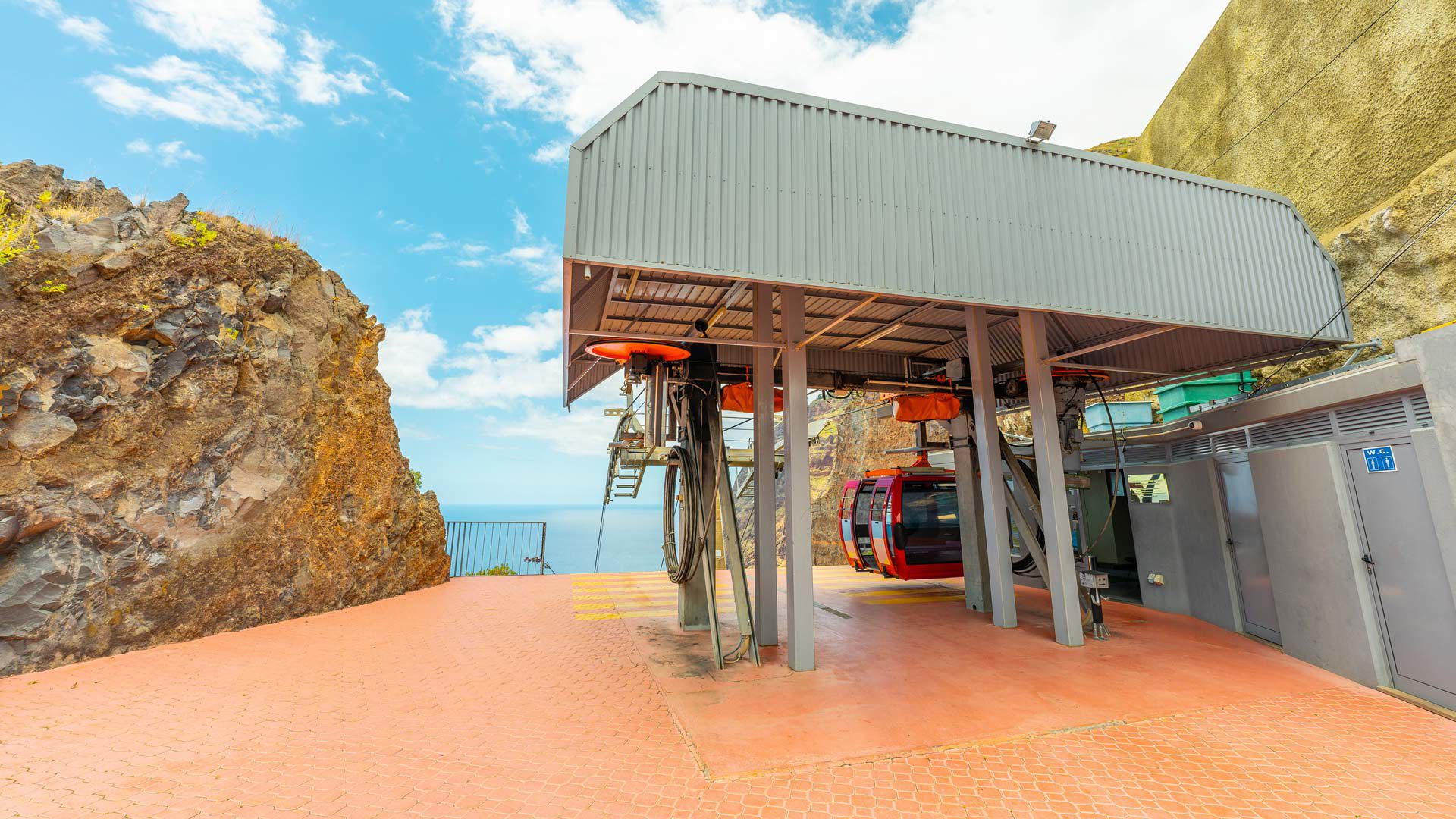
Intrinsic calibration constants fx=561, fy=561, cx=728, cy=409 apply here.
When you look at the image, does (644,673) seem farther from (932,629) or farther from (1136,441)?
(1136,441)

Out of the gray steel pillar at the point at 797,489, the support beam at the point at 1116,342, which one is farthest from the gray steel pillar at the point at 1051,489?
the gray steel pillar at the point at 797,489

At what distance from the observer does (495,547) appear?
16.3 m

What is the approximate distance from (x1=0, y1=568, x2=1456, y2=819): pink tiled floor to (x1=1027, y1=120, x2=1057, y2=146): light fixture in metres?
6.02

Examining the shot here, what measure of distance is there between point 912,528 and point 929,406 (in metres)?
2.41

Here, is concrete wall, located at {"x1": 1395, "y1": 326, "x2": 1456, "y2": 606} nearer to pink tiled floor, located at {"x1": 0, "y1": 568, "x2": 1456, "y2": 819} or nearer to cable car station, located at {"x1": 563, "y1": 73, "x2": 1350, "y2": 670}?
pink tiled floor, located at {"x1": 0, "y1": 568, "x2": 1456, "y2": 819}

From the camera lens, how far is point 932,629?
26.5ft

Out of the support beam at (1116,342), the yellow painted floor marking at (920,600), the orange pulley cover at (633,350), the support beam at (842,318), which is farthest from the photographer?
the yellow painted floor marking at (920,600)

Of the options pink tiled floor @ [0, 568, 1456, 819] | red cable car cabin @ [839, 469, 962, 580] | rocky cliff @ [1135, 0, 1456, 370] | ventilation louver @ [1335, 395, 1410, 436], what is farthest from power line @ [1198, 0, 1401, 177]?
pink tiled floor @ [0, 568, 1456, 819]

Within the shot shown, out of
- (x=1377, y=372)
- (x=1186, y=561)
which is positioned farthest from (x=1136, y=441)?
(x=1377, y=372)

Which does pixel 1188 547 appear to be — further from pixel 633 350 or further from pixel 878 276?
pixel 633 350

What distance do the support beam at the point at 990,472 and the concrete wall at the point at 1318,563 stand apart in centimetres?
286

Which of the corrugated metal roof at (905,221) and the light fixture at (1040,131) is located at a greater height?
the light fixture at (1040,131)

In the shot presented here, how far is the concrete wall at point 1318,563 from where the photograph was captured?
18.4 feet

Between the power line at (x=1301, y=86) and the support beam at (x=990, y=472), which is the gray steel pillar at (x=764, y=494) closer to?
the support beam at (x=990, y=472)
